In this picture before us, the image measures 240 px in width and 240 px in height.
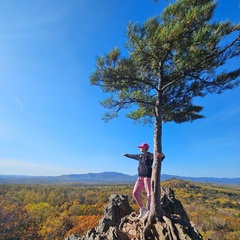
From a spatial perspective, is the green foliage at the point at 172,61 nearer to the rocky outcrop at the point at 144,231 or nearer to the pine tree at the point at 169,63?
the pine tree at the point at 169,63

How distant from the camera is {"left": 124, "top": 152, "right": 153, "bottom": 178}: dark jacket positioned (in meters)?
8.06

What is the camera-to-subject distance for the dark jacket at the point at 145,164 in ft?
26.5

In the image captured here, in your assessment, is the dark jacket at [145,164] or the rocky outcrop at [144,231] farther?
the dark jacket at [145,164]

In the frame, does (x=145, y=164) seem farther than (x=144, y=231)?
Yes

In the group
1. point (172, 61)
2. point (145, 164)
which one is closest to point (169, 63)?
point (172, 61)

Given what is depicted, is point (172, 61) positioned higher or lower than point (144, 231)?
higher

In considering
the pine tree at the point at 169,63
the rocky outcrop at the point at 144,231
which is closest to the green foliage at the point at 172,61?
the pine tree at the point at 169,63

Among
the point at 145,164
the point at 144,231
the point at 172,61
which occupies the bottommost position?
the point at 144,231

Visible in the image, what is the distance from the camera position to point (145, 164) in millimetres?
8125

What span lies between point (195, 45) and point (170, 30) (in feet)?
3.12

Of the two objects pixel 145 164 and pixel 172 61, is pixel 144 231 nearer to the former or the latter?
pixel 145 164

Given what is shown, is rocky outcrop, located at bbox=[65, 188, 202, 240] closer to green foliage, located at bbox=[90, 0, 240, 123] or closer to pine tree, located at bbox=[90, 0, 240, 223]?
pine tree, located at bbox=[90, 0, 240, 223]

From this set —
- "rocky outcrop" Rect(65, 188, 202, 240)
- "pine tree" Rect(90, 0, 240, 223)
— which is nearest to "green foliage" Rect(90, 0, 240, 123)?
"pine tree" Rect(90, 0, 240, 223)

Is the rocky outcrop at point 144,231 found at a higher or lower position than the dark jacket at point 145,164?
lower
